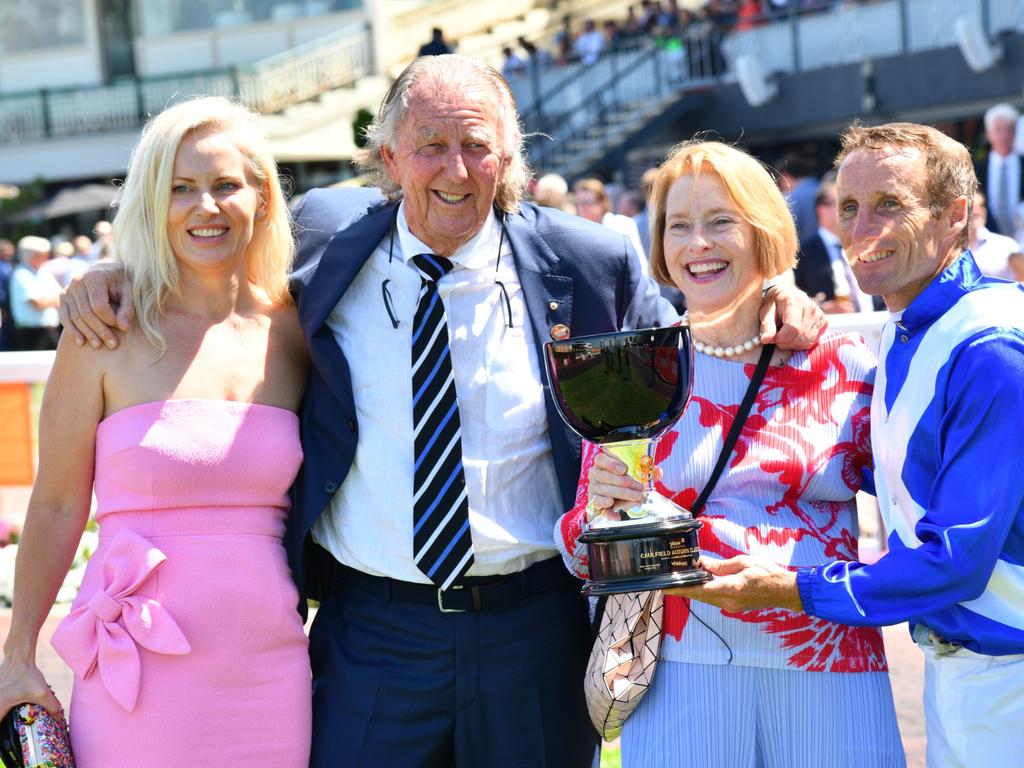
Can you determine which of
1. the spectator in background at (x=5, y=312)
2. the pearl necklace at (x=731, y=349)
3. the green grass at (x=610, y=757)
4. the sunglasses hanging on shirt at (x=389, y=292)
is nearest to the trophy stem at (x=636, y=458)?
the pearl necklace at (x=731, y=349)

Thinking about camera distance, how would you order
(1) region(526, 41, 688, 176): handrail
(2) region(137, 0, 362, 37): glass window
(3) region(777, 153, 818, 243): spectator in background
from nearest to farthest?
(3) region(777, 153, 818, 243): spectator in background
(1) region(526, 41, 688, 176): handrail
(2) region(137, 0, 362, 37): glass window

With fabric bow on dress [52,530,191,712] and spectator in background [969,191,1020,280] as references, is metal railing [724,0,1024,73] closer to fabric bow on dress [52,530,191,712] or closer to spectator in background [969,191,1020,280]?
spectator in background [969,191,1020,280]

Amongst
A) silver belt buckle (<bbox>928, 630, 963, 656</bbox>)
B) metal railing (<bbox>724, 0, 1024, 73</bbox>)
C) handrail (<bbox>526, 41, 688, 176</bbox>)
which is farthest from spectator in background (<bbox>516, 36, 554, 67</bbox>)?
silver belt buckle (<bbox>928, 630, 963, 656</bbox>)

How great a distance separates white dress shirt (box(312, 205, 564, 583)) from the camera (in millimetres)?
3086

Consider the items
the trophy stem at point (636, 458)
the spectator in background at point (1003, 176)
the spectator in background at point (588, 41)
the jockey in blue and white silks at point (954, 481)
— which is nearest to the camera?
the jockey in blue and white silks at point (954, 481)

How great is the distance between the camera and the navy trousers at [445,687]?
10.1 feet

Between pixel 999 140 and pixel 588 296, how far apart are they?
8.44m

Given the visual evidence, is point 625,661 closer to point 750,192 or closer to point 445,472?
point 445,472

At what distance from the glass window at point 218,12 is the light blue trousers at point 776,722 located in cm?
2827

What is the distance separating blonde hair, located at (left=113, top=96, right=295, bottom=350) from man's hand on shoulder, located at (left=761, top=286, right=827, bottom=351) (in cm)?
131

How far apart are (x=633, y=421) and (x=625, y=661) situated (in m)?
0.52

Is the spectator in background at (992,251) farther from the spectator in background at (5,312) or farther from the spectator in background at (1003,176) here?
the spectator in background at (5,312)

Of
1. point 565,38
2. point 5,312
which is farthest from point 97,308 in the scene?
point 565,38

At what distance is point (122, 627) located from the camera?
2990 millimetres
